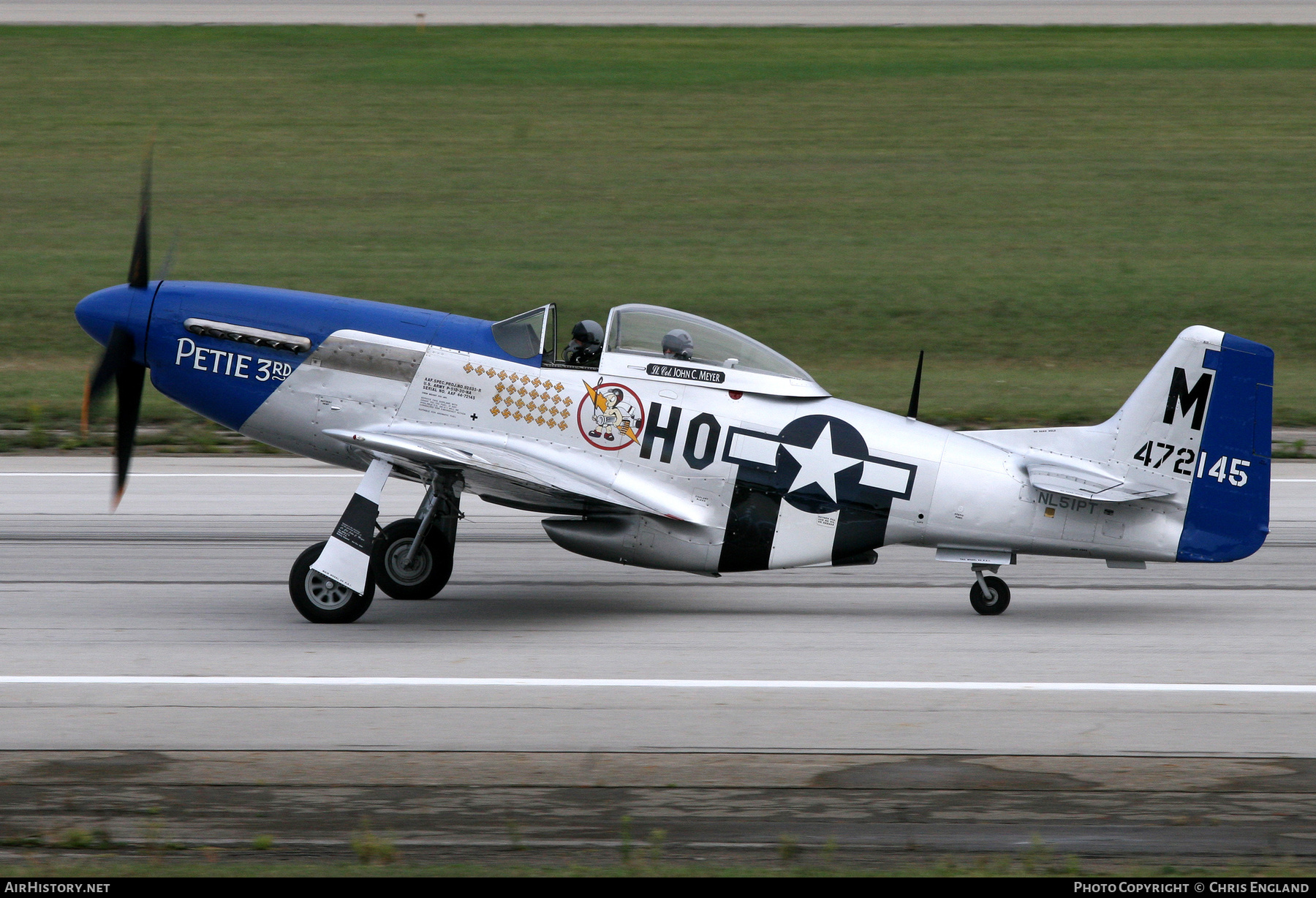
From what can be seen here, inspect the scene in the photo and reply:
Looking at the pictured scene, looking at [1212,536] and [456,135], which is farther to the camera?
[456,135]

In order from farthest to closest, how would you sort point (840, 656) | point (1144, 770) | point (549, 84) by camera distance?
point (549, 84), point (840, 656), point (1144, 770)

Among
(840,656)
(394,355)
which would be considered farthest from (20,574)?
(840,656)

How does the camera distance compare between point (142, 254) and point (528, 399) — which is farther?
point (142, 254)

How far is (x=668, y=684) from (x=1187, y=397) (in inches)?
182

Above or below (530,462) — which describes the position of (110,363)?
above

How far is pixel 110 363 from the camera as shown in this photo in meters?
10.9

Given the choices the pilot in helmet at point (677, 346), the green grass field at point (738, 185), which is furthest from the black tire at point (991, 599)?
the green grass field at point (738, 185)

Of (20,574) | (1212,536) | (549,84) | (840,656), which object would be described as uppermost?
(549,84)

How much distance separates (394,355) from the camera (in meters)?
11.0

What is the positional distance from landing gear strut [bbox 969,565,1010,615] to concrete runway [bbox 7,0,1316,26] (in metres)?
36.0

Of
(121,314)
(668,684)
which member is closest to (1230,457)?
(668,684)

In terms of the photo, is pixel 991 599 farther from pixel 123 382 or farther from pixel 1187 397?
pixel 123 382

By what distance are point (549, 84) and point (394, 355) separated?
28.7 meters

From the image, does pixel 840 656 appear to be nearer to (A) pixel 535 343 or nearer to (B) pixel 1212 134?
(A) pixel 535 343
